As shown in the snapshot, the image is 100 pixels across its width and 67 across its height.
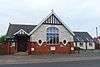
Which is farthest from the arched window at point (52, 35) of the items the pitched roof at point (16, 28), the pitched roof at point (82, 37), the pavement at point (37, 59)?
the pitched roof at point (82, 37)

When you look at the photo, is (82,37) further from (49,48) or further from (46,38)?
(46,38)

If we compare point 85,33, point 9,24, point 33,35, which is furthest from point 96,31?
point 33,35

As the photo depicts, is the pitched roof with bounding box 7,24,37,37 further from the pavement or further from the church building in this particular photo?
the pavement

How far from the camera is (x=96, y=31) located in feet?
325

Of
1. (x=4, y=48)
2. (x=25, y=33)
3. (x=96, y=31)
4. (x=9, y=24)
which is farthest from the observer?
(x=96, y=31)

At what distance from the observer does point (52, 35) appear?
1868 inches

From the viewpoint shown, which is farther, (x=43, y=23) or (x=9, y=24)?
(x=9, y=24)

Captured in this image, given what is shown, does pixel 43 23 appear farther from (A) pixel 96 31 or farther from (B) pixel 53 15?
(A) pixel 96 31

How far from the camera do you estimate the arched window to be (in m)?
47.3

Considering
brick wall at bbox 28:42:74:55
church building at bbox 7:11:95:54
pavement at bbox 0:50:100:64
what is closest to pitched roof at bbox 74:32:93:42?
brick wall at bbox 28:42:74:55

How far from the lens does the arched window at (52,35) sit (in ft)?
155

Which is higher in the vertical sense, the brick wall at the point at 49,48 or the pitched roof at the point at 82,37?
the pitched roof at the point at 82,37

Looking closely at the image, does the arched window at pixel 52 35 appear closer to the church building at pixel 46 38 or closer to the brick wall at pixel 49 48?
the church building at pixel 46 38

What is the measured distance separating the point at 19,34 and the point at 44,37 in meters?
4.71
